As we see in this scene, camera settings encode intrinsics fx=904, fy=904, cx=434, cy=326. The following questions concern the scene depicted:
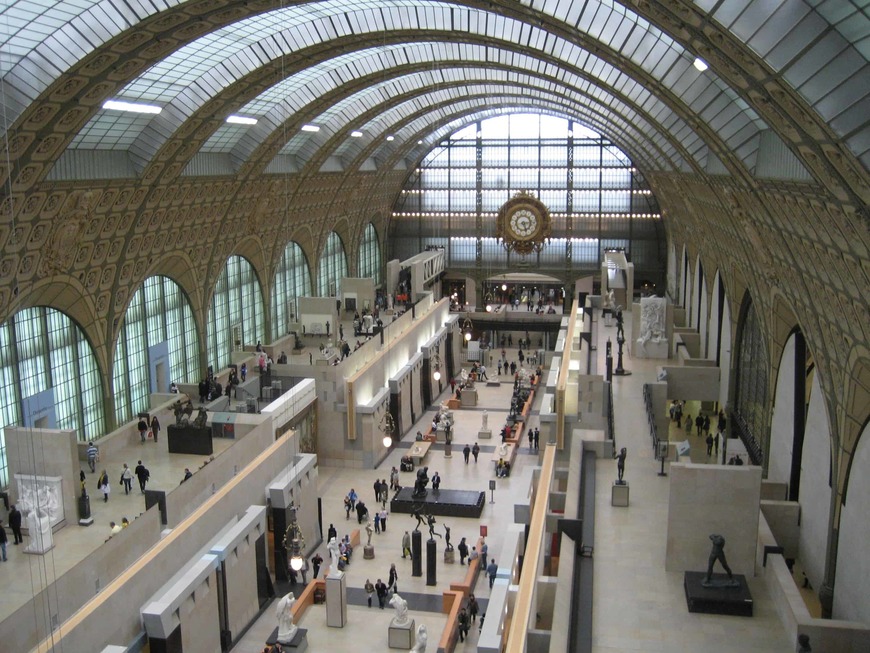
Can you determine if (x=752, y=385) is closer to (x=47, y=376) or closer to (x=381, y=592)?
(x=381, y=592)

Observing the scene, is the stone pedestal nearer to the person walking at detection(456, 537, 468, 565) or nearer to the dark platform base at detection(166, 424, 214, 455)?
the person walking at detection(456, 537, 468, 565)

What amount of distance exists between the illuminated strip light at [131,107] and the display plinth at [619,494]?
58.3ft

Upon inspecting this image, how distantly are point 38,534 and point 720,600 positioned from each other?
1492 cm

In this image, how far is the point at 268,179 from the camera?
1714 inches

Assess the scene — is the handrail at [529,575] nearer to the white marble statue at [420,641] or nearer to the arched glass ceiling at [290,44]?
the white marble statue at [420,641]

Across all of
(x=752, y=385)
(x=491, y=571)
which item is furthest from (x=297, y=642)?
(x=752, y=385)

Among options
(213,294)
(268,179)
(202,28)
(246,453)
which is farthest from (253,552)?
(268,179)

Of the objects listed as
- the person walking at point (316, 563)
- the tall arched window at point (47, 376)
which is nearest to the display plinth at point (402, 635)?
the person walking at point (316, 563)

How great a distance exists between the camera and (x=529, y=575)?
1753 centimetres

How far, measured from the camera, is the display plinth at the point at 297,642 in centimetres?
2341

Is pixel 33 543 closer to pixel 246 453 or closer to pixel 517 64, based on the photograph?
pixel 246 453

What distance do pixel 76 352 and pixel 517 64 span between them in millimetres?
19853

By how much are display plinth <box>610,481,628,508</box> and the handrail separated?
1.60 meters

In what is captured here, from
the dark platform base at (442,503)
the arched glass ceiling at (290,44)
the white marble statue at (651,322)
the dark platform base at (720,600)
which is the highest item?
the arched glass ceiling at (290,44)
